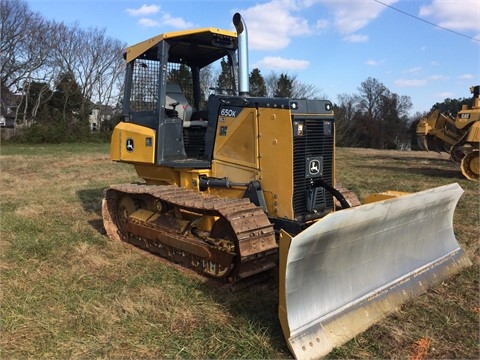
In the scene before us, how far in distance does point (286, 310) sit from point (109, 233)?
373 centimetres

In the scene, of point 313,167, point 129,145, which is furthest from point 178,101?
point 313,167

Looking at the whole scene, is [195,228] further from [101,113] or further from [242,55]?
[101,113]

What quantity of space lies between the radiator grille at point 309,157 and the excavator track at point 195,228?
536mm

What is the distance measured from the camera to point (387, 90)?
204ft

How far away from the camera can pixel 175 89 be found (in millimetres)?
6285

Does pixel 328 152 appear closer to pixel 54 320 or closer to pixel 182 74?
pixel 182 74

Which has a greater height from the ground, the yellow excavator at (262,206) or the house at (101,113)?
the house at (101,113)

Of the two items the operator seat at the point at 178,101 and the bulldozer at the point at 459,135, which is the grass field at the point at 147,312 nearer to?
the operator seat at the point at 178,101

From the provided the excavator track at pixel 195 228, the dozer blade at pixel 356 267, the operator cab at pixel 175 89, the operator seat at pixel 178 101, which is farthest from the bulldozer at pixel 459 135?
the excavator track at pixel 195 228

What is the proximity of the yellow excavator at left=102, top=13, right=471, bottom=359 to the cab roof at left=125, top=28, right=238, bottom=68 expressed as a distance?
2 cm

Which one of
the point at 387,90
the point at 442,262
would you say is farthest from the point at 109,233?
the point at 387,90

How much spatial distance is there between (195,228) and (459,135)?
1236 cm

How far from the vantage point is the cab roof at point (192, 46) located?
5816 millimetres

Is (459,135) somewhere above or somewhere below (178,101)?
below
